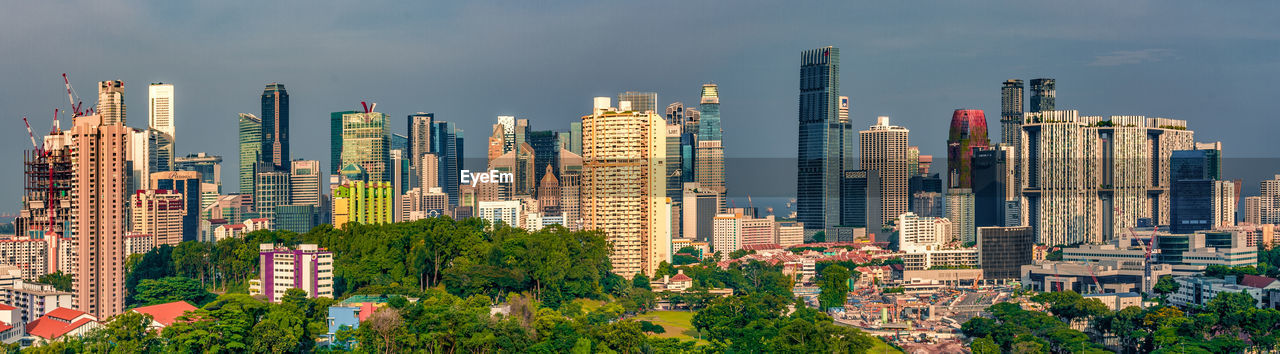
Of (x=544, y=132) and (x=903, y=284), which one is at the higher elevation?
(x=544, y=132)

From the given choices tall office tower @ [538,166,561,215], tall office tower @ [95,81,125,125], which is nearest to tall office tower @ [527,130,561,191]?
tall office tower @ [538,166,561,215]

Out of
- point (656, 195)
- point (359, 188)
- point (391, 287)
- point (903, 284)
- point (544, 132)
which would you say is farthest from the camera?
point (544, 132)

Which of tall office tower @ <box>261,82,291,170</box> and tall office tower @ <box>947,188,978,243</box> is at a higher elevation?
tall office tower @ <box>261,82,291,170</box>

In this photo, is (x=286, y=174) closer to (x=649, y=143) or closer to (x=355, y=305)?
(x=649, y=143)

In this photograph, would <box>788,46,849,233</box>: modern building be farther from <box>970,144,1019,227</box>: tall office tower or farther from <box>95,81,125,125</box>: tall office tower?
<box>95,81,125,125</box>: tall office tower

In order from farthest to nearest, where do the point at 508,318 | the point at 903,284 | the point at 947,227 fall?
the point at 947,227, the point at 903,284, the point at 508,318

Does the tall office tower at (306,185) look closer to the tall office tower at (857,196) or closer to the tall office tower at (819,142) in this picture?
the tall office tower at (819,142)

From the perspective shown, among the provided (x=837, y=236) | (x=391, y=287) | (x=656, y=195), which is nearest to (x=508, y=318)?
(x=391, y=287)

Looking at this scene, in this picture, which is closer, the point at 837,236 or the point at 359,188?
the point at 359,188
